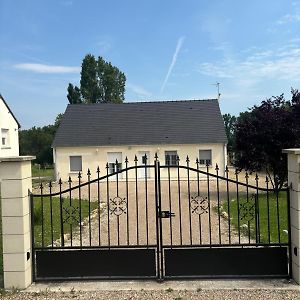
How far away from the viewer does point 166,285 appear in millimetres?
5512

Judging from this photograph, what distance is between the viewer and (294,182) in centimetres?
550

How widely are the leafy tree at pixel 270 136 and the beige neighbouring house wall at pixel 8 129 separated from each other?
19104 mm

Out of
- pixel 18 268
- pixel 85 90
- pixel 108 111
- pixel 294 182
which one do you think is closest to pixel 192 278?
pixel 294 182

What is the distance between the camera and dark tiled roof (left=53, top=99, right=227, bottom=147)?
1110 inches

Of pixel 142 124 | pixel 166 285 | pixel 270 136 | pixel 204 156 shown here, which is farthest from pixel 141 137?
pixel 166 285

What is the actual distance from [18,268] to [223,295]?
2987mm

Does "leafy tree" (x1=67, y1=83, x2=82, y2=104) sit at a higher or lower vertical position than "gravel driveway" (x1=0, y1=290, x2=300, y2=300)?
higher

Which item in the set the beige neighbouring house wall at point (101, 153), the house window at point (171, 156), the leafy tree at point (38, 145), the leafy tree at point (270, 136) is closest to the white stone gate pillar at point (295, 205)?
the leafy tree at point (270, 136)

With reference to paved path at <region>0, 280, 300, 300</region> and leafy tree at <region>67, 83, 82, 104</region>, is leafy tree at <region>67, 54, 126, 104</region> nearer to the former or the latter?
leafy tree at <region>67, 83, 82, 104</region>

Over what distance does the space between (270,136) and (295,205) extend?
11.1 metres

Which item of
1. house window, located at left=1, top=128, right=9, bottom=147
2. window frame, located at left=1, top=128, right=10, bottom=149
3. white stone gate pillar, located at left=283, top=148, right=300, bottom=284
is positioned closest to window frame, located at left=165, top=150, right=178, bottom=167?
window frame, located at left=1, top=128, right=10, bottom=149

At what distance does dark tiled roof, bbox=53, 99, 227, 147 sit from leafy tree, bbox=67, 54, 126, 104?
851 inches

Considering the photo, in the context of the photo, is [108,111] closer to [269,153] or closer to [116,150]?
[116,150]

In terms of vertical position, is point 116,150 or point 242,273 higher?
point 116,150
